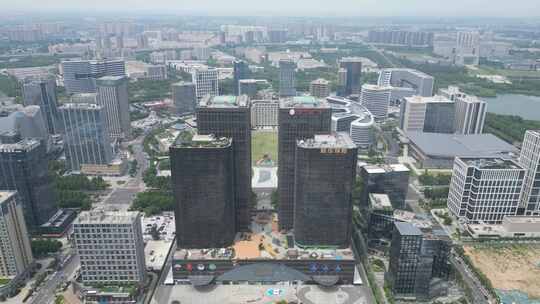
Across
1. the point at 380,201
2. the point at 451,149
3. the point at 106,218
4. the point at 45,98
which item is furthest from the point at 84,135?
the point at 451,149

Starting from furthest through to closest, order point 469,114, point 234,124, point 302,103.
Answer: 1. point 469,114
2. point 302,103
3. point 234,124

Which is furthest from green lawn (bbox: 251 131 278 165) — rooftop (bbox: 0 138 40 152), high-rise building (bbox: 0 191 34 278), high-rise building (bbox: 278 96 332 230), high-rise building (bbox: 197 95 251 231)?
high-rise building (bbox: 0 191 34 278)

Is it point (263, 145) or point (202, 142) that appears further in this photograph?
point (263, 145)

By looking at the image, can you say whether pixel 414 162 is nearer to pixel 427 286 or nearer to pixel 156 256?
pixel 427 286

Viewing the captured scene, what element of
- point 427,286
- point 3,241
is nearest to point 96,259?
point 3,241

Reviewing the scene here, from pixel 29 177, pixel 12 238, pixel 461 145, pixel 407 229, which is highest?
pixel 29 177

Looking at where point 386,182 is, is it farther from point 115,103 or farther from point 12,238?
point 115,103
